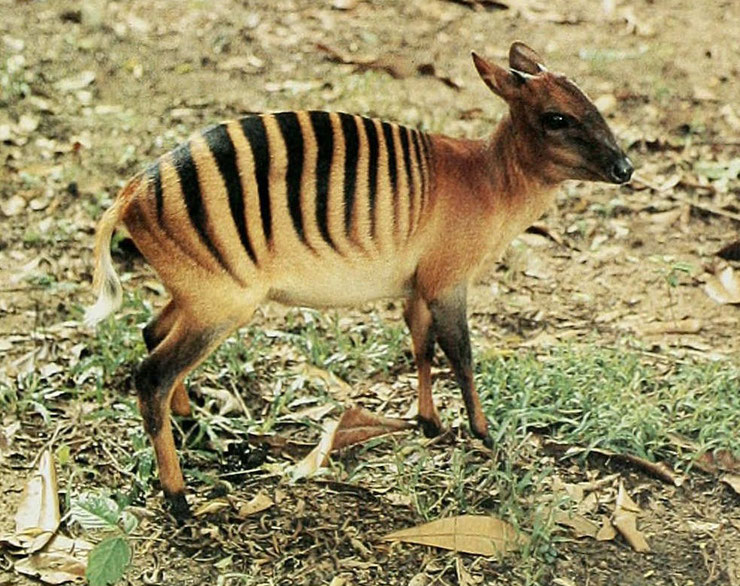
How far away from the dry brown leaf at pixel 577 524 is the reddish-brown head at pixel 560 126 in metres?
1.12

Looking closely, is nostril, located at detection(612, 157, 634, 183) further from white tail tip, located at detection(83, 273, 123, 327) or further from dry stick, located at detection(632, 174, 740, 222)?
dry stick, located at detection(632, 174, 740, 222)

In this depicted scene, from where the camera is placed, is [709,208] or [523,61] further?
[709,208]

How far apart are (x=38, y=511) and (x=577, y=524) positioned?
1796 mm

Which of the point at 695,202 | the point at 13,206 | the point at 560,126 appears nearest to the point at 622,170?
the point at 560,126

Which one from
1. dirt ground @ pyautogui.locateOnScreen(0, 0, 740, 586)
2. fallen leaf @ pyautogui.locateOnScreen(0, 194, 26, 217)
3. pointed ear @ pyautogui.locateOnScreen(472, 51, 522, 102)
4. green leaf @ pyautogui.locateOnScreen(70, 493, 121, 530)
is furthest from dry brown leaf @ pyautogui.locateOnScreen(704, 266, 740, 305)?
fallen leaf @ pyautogui.locateOnScreen(0, 194, 26, 217)

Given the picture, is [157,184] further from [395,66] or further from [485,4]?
[485,4]

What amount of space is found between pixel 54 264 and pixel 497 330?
200cm

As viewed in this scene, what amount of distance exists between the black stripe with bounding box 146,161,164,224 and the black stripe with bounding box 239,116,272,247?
30cm

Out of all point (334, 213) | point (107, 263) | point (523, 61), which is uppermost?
point (523, 61)

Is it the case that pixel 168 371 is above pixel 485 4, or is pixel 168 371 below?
above

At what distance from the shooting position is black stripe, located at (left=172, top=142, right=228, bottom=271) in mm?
3945

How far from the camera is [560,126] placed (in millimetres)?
4141

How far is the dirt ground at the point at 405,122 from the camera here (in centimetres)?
412

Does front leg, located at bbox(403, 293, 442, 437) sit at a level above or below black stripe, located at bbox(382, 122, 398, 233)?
below
